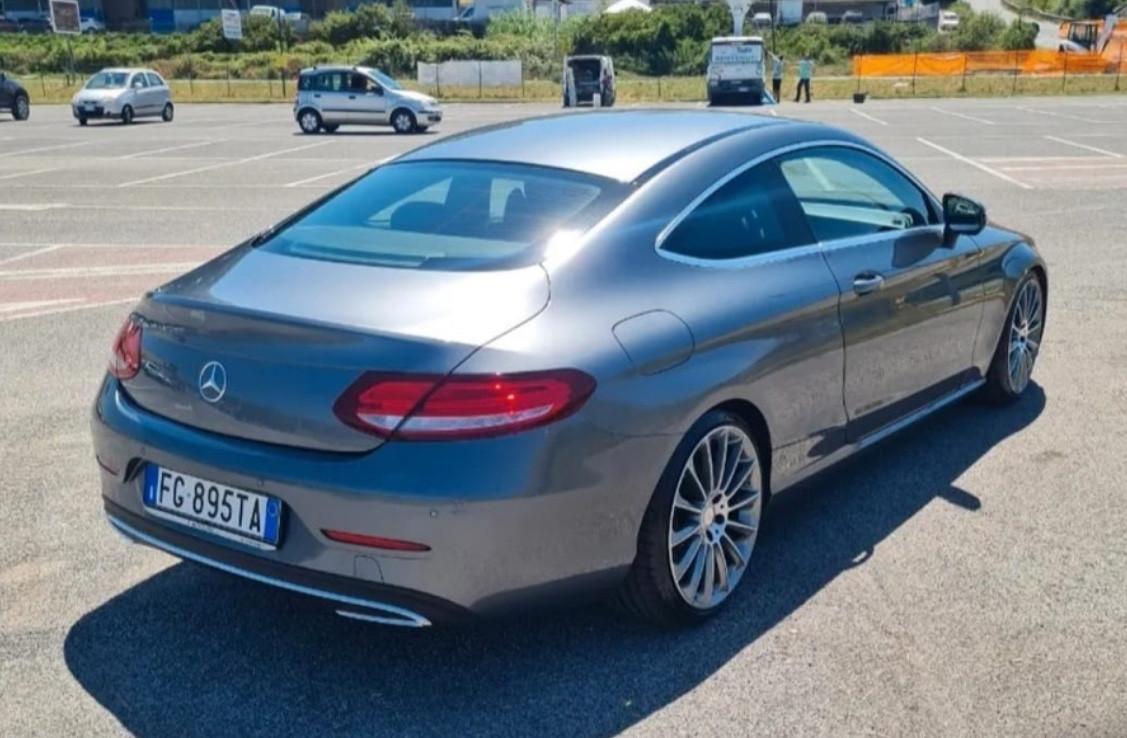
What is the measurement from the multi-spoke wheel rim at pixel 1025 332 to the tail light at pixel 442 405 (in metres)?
3.64

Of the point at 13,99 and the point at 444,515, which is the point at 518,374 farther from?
the point at 13,99

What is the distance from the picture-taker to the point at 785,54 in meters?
67.6

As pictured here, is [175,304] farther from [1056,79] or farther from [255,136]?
[1056,79]

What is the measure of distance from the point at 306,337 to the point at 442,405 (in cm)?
46

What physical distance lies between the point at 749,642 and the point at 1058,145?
20638mm

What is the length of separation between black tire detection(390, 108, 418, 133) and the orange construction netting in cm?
2977

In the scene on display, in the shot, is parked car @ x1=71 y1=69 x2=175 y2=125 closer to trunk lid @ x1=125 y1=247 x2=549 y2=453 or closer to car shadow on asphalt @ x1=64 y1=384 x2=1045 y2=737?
car shadow on asphalt @ x1=64 y1=384 x2=1045 y2=737

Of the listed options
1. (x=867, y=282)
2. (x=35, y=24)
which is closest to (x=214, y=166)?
(x=867, y=282)

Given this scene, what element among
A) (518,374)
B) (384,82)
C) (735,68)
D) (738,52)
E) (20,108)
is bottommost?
(20,108)

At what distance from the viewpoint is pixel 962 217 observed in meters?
5.11

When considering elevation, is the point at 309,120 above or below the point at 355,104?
below

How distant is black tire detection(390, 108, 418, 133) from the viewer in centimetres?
2997

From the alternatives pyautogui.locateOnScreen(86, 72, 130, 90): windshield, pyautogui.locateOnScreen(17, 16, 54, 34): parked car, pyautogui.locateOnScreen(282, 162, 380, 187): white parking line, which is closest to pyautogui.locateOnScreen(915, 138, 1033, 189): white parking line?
pyautogui.locateOnScreen(282, 162, 380, 187): white parking line

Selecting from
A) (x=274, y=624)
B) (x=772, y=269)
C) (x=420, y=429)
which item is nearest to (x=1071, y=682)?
(x=772, y=269)
